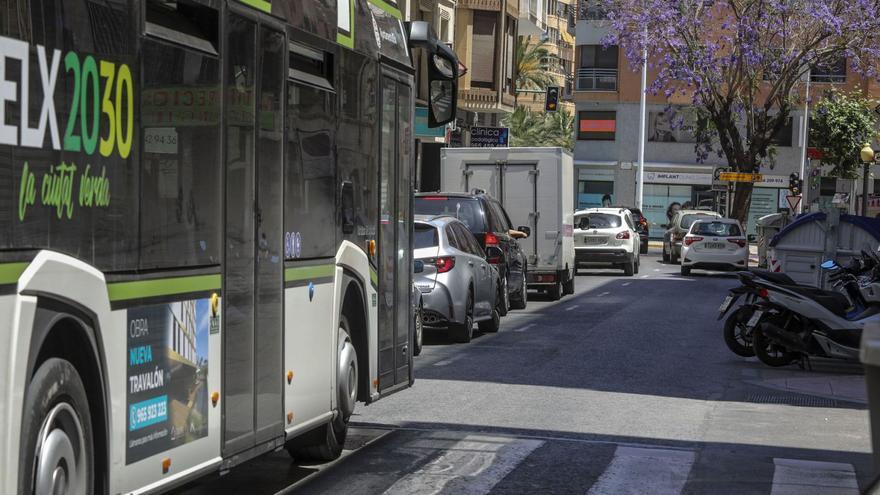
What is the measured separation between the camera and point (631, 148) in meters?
73.8

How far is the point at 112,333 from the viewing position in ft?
17.5

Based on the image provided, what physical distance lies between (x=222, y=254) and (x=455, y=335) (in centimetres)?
1269

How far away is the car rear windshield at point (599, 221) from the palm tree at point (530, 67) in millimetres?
45367

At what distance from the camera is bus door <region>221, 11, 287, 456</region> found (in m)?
6.66

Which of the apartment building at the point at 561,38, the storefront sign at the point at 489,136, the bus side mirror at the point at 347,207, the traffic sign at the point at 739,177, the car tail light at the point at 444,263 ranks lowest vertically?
the car tail light at the point at 444,263

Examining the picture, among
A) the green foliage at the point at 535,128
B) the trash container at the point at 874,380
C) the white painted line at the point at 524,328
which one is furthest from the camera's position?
the green foliage at the point at 535,128

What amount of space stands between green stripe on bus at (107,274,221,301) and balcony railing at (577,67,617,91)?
69096mm

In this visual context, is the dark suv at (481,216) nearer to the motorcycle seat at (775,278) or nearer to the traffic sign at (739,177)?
the motorcycle seat at (775,278)

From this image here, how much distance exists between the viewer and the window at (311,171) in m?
7.66

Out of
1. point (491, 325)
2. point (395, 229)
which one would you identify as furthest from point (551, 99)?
point (395, 229)

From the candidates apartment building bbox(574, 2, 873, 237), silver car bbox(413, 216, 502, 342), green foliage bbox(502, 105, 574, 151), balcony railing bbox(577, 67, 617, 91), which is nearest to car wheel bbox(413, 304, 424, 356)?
silver car bbox(413, 216, 502, 342)

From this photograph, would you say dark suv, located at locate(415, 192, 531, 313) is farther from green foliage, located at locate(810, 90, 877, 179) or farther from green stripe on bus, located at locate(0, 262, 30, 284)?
green foliage, located at locate(810, 90, 877, 179)

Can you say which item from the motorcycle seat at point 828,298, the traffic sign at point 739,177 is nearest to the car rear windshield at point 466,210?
the motorcycle seat at point 828,298

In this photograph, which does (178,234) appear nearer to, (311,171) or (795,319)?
(311,171)
